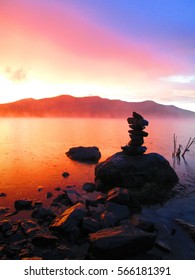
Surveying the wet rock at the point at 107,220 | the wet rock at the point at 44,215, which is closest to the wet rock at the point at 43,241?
the wet rock at the point at 44,215

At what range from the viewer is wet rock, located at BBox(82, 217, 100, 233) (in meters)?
14.5

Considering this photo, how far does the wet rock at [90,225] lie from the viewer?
569 inches

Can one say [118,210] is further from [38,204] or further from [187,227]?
[38,204]

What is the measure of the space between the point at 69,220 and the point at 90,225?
1.14 meters

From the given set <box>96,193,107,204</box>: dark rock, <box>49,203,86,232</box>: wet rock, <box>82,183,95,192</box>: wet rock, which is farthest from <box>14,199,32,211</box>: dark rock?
<box>82,183,95,192</box>: wet rock

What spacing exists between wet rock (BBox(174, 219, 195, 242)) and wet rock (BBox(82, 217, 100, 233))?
4857 millimetres

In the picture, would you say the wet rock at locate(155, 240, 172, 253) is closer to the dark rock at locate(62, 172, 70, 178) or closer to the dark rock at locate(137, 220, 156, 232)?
the dark rock at locate(137, 220, 156, 232)

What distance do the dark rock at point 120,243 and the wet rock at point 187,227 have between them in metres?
3.07

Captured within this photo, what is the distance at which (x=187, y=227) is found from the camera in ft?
50.9

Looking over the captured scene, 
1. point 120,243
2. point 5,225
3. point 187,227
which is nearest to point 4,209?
point 5,225

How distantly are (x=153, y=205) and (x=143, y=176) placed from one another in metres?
5.12

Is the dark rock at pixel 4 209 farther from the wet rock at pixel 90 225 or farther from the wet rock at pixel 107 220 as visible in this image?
the wet rock at pixel 107 220
